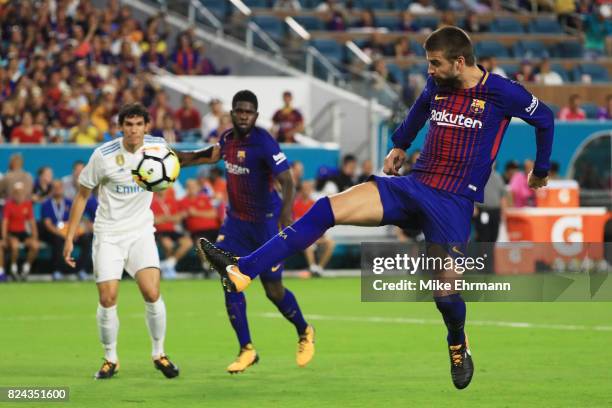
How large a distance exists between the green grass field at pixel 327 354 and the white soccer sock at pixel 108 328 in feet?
0.76

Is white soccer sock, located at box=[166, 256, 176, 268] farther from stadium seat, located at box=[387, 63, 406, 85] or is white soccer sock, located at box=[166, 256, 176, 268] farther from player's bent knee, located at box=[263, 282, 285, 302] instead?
player's bent knee, located at box=[263, 282, 285, 302]

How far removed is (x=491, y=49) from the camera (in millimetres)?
32375

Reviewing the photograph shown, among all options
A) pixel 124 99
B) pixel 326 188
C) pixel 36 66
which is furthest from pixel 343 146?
pixel 36 66

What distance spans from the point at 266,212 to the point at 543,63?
19.1m

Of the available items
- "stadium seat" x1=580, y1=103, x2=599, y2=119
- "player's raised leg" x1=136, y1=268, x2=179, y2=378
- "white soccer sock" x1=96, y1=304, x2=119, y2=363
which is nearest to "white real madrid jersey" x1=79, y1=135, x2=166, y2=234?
"player's raised leg" x1=136, y1=268, x2=179, y2=378

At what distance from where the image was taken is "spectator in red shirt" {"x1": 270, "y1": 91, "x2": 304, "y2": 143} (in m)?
25.7

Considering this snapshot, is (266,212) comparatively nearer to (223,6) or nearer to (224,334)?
(224,334)

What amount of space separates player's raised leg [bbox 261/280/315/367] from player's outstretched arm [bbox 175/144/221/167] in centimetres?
123

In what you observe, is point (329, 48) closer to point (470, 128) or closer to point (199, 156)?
point (199, 156)

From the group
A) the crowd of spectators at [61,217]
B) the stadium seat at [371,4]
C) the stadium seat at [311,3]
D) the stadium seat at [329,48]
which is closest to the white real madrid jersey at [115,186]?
the crowd of spectators at [61,217]

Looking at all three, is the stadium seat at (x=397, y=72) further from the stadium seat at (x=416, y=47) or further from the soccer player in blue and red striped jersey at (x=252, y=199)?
the soccer player in blue and red striped jersey at (x=252, y=199)

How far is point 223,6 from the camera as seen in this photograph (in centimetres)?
3098

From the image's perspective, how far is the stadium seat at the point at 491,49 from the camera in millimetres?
32134

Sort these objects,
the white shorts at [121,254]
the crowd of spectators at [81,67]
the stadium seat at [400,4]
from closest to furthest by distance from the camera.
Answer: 1. the white shorts at [121,254]
2. the crowd of spectators at [81,67]
3. the stadium seat at [400,4]
